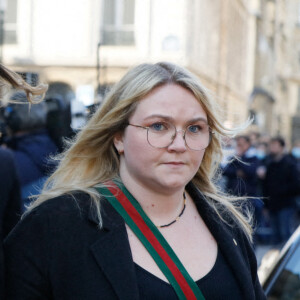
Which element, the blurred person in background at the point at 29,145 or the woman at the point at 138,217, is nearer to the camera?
the woman at the point at 138,217

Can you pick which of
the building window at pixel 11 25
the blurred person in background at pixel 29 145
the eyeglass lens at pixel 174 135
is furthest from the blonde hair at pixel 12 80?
the building window at pixel 11 25

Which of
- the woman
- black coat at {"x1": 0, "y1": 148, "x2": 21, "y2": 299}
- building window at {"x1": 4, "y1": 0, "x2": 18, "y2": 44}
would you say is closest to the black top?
the woman

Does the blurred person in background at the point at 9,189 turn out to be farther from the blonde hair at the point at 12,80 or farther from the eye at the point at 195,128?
the eye at the point at 195,128

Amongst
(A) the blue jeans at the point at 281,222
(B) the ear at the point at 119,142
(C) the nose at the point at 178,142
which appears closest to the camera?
(C) the nose at the point at 178,142

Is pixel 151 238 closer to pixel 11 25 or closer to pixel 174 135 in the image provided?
pixel 174 135

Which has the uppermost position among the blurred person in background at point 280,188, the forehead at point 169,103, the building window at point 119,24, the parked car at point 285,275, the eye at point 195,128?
the building window at point 119,24

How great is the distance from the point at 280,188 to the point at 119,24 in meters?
11.8

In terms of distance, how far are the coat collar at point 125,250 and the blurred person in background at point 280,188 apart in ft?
24.5

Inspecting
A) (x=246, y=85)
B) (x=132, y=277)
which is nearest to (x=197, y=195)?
(x=132, y=277)

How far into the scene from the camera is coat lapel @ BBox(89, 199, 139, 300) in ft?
7.06

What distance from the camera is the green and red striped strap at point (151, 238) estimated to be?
2.24 meters

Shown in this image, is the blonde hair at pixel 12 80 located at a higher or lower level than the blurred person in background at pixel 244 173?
higher

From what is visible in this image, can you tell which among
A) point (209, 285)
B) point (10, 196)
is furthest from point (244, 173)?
point (209, 285)

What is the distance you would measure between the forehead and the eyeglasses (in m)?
0.04
